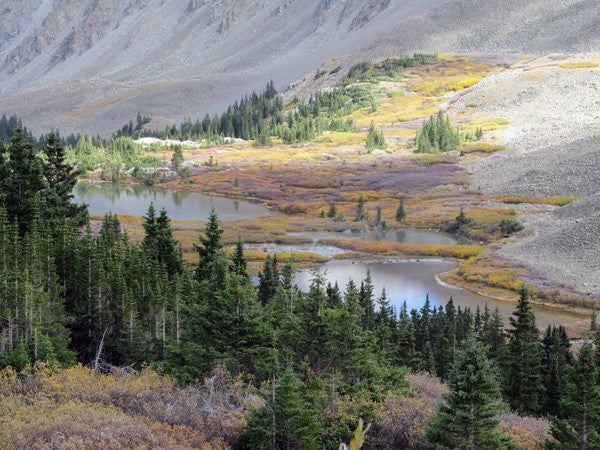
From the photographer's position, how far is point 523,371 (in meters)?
26.6

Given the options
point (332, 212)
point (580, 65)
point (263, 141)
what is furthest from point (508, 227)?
point (580, 65)

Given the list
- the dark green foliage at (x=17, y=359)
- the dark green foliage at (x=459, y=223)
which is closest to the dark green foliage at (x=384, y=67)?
the dark green foliage at (x=459, y=223)

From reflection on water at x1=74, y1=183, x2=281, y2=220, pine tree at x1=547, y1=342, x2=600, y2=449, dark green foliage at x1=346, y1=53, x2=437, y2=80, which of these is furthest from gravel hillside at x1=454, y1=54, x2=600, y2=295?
reflection on water at x1=74, y1=183, x2=281, y2=220

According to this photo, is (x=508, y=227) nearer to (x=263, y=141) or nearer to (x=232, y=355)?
(x=232, y=355)

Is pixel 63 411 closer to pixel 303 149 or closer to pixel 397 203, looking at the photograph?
pixel 397 203

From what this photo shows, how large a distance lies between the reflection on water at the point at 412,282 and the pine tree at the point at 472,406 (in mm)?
27022

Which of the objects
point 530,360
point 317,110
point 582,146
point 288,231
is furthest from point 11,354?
point 317,110

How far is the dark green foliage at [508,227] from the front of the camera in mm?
67375

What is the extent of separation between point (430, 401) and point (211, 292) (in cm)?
872

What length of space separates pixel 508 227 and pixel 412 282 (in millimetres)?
20938

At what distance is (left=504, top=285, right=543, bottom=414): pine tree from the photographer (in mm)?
26344

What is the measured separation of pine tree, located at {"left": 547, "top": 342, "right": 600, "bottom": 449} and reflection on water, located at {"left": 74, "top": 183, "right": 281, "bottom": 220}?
209 ft

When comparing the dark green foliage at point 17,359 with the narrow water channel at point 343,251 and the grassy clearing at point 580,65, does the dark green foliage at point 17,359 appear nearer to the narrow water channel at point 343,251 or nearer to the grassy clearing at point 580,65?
the narrow water channel at point 343,251

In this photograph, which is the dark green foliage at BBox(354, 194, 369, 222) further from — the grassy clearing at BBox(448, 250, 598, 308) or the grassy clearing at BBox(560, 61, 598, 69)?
the grassy clearing at BBox(560, 61, 598, 69)
